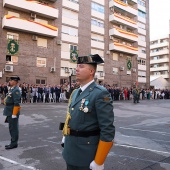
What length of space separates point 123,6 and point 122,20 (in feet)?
9.62

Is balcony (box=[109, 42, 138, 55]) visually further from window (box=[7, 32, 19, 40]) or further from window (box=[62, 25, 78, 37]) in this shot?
window (box=[7, 32, 19, 40])

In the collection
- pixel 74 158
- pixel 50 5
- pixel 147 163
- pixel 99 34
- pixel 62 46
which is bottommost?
pixel 147 163

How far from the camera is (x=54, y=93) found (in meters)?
23.3

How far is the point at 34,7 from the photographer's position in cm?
2633

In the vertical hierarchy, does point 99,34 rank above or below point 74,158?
above

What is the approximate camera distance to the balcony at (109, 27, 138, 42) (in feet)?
120

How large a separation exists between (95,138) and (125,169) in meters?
2.25

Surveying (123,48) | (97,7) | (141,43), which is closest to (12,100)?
(97,7)

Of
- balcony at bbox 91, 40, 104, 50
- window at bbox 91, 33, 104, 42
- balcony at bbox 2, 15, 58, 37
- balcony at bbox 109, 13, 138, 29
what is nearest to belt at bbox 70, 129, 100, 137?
balcony at bbox 2, 15, 58, 37

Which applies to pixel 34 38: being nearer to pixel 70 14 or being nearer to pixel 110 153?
pixel 70 14

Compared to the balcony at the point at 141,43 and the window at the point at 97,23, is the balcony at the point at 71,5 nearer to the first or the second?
the window at the point at 97,23

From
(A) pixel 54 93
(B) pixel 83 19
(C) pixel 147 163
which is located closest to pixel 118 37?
(B) pixel 83 19

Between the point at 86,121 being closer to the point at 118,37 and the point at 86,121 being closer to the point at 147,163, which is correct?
the point at 147,163

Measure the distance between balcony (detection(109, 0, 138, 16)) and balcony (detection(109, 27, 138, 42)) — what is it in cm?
431
